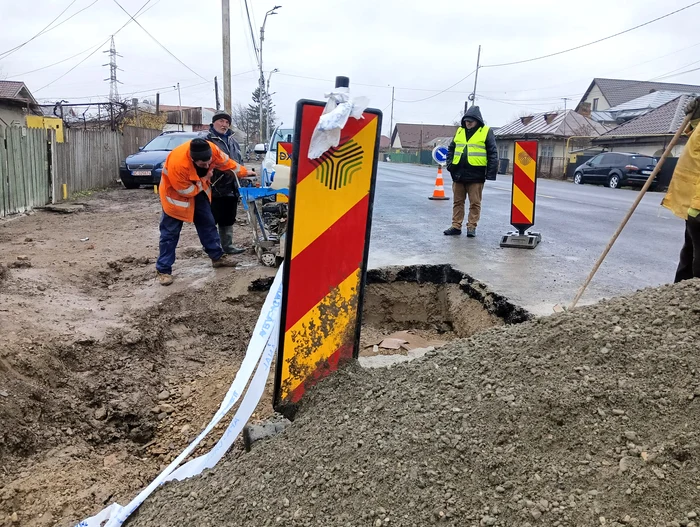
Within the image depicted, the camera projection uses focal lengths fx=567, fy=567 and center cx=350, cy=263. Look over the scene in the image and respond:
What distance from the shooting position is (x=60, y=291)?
5.33 metres

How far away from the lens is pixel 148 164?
1516cm

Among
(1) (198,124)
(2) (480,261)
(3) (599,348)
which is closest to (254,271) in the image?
(2) (480,261)

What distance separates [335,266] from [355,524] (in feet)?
3.44

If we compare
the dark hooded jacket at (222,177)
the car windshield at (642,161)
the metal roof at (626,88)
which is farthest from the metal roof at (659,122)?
the dark hooded jacket at (222,177)

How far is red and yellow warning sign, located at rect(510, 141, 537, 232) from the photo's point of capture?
7059mm

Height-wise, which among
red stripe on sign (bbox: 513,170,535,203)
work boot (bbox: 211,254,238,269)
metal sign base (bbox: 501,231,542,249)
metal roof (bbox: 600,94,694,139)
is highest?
metal roof (bbox: 600,94,694,139)

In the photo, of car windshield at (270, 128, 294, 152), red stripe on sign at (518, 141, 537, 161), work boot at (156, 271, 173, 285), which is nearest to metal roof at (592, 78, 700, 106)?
car windshield at (270, 128, 294, 152)

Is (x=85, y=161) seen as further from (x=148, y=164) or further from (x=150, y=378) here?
(x=150, y=378)

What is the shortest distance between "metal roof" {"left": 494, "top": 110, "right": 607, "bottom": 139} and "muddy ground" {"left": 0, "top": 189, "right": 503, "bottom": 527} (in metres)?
34.1

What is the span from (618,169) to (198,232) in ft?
67.0

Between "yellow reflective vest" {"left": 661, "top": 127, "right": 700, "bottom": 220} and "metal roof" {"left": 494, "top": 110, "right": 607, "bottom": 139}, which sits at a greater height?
"metal roof" {"left": 494, "top": 110, "right": 607, "bottom": 139}

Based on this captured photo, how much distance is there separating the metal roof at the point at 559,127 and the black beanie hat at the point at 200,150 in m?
34.1

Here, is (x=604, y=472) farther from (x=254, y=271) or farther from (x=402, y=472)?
(x=254, y=271)

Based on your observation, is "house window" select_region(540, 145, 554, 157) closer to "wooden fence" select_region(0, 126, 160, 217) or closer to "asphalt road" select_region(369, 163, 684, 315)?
"asphalt road" select_region(369, 163, 684, 315)
